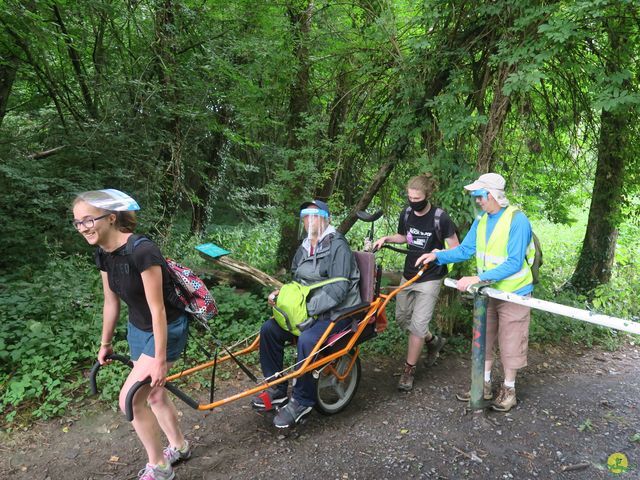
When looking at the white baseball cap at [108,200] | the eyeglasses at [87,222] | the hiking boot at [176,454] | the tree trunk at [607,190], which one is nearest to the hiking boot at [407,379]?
the hiking boot at [176,454]

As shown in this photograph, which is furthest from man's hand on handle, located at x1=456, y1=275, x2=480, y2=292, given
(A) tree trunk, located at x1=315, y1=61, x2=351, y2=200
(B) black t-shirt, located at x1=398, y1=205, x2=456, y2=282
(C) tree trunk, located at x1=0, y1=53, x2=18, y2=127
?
(C) tree trunk, located at x1=0, y1=53, x2=18, y2=127

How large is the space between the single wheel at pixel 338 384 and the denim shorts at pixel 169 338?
134cm

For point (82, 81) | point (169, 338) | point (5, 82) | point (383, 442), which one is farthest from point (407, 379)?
point (5, 82)

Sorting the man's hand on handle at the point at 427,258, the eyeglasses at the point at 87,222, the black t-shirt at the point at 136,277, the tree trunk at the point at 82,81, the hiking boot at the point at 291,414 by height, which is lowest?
the hiking boot at the point at 291,414

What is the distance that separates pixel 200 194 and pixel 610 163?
8.02m

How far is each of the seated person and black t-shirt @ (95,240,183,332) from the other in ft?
3.40

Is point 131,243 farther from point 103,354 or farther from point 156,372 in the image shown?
point 103,354

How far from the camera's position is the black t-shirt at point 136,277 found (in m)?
2.32

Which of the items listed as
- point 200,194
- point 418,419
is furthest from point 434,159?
point 200,194

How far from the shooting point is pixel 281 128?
7680 mm

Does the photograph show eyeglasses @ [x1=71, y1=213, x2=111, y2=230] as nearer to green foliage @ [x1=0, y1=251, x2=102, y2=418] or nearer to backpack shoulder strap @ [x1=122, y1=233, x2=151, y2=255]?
backpack shoulder strap @ [x1=122, y1=233, x2=151, y2=255]

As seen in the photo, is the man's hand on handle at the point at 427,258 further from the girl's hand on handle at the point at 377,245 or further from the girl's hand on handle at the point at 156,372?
the girl's hand on handle at the point at 156,372

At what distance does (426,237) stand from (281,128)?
441cm

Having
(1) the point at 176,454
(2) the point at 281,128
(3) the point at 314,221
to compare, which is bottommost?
(1) the point at 176,454
